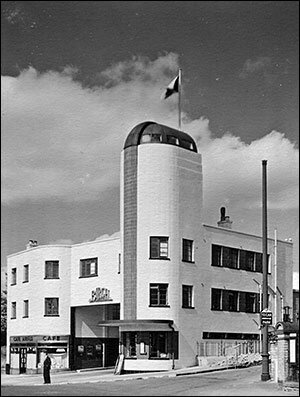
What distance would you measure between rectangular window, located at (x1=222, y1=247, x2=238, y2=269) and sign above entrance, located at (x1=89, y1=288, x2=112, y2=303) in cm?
626

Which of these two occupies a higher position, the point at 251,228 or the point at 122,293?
the point at 251,228

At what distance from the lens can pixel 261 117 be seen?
36375mm

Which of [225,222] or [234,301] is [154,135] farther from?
[234,301]

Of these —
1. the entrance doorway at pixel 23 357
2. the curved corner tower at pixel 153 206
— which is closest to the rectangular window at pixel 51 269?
the entrance doorway at pixel 23 357

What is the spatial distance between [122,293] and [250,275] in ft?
29.1

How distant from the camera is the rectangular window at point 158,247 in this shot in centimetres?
4306

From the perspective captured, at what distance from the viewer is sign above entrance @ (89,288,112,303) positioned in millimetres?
45719

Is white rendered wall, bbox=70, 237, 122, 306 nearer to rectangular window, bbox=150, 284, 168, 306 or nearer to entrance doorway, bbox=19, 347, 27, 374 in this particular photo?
rectangular window, bbox=150, 284, 168, 306

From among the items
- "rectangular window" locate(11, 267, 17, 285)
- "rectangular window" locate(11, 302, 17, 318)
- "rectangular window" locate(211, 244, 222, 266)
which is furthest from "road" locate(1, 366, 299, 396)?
"rectangular window" locate(211, 244, 222, 266)

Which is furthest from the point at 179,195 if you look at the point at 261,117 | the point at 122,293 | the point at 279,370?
the point at 279,370

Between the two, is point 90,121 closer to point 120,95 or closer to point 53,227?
point 120,95

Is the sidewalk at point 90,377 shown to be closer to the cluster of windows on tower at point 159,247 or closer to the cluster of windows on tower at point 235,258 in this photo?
the cluster of windows on tower at point 159,247

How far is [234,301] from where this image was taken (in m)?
48.5

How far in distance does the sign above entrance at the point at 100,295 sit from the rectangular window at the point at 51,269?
2.10m
